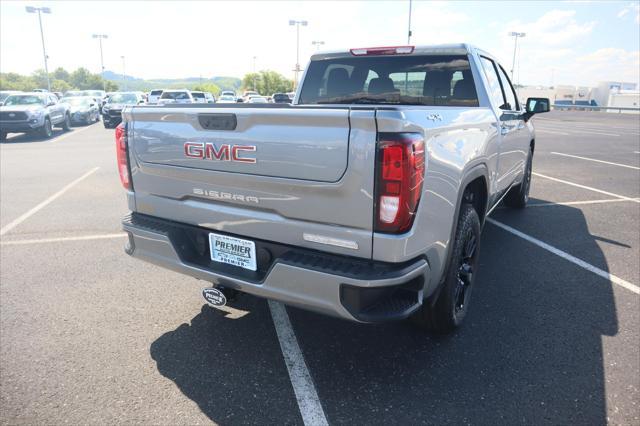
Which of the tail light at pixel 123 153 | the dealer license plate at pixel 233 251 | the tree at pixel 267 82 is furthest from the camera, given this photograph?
the tree at pixel 267 82

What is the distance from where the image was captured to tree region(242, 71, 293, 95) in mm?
104562

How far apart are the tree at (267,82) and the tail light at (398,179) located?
10467 cm

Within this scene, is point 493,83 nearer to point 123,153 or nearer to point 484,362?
point 484,362

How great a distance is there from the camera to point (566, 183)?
8.86 meters

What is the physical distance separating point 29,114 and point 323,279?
17.9m

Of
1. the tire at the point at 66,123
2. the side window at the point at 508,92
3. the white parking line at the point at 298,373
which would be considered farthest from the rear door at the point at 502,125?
the tire at the point at 66,123

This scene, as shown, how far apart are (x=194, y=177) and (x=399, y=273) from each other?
1.35 m

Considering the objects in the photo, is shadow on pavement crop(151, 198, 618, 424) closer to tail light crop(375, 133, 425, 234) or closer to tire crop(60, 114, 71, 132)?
tail light crop(375, 133, 425, 234)

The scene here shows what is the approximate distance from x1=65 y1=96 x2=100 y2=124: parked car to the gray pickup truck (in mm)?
22139


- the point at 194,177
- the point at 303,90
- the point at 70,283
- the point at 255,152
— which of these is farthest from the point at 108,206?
the point at 255,152

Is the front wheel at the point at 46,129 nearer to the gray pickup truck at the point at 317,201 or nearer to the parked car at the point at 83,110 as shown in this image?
the parked car at the point at 83,110

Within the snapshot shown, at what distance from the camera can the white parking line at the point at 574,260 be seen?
4098 millimetres

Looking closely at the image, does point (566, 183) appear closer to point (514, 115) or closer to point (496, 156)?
point (514, 115)

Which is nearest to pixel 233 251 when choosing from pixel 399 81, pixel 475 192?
pixel 475 192
